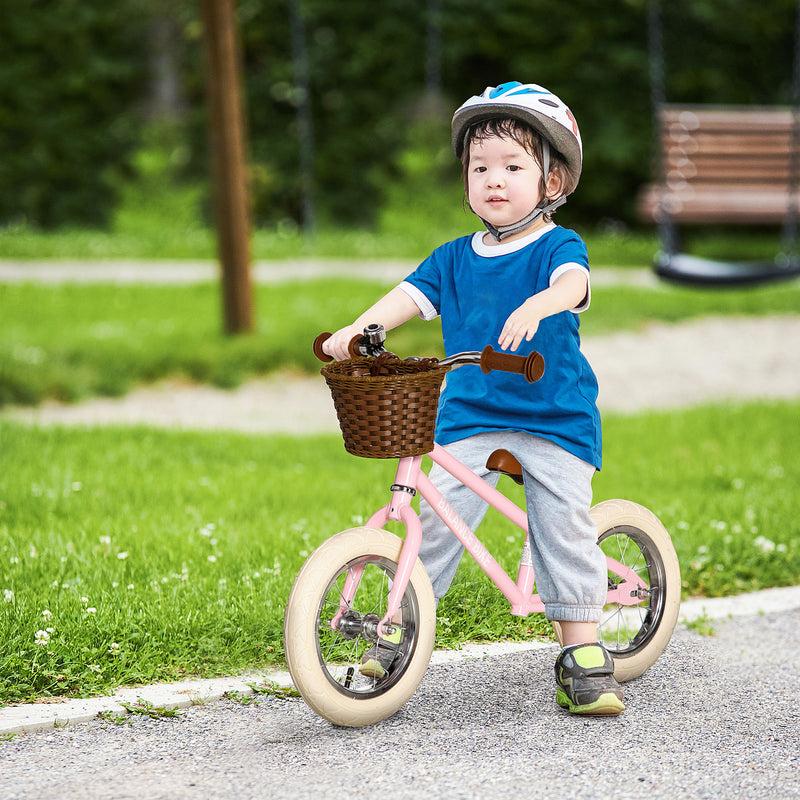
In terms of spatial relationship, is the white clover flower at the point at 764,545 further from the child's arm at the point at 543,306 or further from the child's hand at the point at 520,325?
the child's hand at the point at 520,325

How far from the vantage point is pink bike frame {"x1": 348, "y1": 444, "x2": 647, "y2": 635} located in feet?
9.86

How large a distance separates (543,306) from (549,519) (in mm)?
620

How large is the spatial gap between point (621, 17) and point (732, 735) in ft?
45.6

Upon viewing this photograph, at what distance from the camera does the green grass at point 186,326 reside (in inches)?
335

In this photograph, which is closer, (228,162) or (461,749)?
(461,749)

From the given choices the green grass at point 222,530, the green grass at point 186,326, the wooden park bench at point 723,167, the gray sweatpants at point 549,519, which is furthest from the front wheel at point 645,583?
the wooden park bench at point 723,167

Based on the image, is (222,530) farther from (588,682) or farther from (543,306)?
(543,306)

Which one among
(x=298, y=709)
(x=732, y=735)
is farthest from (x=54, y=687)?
(x=732, y=735)

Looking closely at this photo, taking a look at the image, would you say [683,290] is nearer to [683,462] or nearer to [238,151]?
[238,151]

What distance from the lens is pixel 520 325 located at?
2.77 meters

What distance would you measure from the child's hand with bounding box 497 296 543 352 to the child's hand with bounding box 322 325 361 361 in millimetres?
406

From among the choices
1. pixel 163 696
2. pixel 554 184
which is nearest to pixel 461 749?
pixel 163 696

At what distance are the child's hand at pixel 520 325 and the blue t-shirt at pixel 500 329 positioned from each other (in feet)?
0.69

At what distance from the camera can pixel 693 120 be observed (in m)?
11.7
